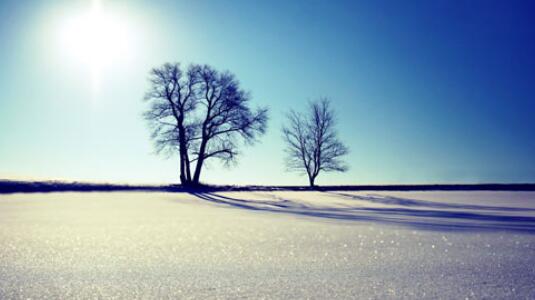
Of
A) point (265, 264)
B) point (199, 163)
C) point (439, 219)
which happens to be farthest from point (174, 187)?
point (265, 264)

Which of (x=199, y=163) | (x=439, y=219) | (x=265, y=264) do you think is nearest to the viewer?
(x=265, y=264)

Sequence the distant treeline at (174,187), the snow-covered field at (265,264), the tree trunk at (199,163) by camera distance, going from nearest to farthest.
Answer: the snow-covered field at (265,264), the distant treeline at (174,187), the tree trunk at (199,163)

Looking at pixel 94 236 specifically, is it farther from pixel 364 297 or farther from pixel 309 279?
pixel 364 297

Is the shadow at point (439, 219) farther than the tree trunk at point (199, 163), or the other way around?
the tree trunk at point (199, 163)

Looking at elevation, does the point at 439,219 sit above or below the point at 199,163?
below

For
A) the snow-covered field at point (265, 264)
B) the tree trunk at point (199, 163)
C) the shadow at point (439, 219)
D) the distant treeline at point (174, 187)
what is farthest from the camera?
the tree trunk at point (199, 163)

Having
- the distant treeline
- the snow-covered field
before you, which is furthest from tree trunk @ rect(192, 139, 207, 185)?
the snow-covered field

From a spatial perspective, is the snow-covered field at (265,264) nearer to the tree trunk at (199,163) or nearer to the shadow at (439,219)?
the shadow at (439,219)

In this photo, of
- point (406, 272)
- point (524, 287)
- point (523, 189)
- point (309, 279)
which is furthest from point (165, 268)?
point (523, 189)

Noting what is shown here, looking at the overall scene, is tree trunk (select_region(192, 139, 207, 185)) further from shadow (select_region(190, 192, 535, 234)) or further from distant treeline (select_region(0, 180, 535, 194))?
shadow (select_region(190, 192, 535, 234))

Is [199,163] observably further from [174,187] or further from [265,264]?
[265,264]

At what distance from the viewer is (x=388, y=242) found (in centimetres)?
A: 317

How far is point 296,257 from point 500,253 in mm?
1551

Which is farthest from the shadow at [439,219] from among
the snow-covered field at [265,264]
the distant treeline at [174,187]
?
the distant treeline at [174,187]
